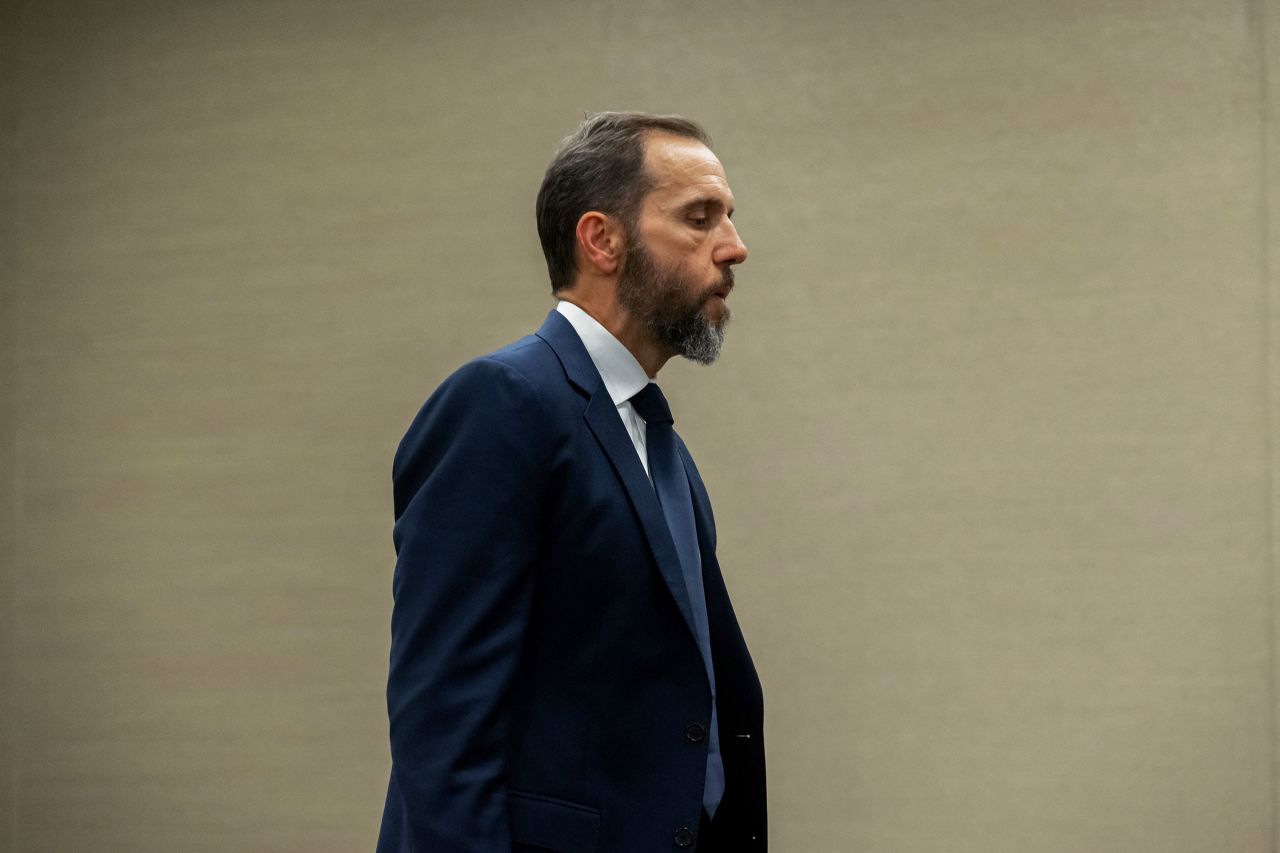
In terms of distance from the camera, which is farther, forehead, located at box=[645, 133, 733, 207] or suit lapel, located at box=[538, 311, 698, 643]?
forehead, located at box=[645, 133, 733, 207]

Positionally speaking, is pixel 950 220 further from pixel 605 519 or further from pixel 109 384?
pixel 109 384

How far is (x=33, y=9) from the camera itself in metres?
3.36

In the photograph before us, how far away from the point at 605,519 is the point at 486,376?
0.66 ft

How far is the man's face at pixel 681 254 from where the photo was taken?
1.50 m

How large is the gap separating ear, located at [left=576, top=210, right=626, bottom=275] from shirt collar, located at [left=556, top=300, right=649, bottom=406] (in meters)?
0.07

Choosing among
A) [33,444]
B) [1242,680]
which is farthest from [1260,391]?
[33,444]

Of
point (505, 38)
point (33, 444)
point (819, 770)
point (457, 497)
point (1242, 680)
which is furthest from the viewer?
point (33, 444)

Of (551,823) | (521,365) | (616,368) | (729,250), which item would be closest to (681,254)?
(729,250)

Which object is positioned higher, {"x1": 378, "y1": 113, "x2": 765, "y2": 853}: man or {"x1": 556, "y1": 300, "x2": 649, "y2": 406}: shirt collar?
{"x1": 556, "y1": 300, "x2": 649, "y2": 406}: shirt collar

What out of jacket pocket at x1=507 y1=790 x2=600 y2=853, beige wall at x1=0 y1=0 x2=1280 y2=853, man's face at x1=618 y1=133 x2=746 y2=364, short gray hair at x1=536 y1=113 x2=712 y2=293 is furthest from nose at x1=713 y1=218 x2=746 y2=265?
beige wall at x1=0 y1=0 x2=1280 y2=853

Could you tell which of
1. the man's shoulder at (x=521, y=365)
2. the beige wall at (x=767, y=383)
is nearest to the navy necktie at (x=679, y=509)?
the man's shoulder at (x=521, y=365)

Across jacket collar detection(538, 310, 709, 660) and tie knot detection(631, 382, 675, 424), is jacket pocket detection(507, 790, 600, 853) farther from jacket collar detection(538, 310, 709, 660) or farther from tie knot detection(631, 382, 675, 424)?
tie knot detection(631, 382, 675, 424)

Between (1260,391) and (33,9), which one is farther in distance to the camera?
(33,9)

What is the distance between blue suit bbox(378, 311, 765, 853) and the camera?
1236mm
